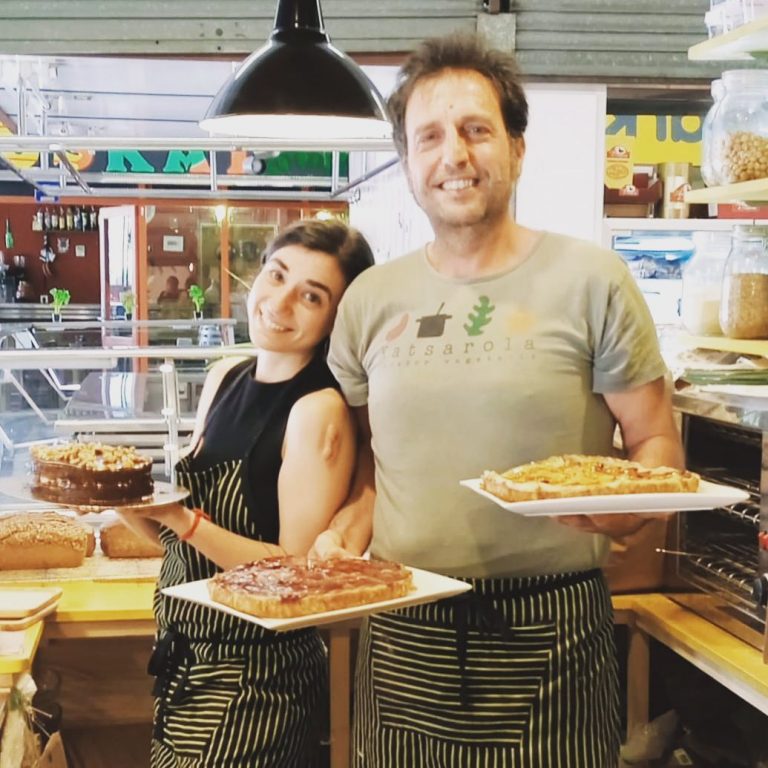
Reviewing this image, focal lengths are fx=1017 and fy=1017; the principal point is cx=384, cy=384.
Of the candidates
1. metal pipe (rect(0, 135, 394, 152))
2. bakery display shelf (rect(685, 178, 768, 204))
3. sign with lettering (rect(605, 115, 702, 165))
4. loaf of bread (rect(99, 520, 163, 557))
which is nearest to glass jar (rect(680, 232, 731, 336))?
bakery display shelf (rect(685, 178, 768, 204))

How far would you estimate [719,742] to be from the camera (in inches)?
87.9

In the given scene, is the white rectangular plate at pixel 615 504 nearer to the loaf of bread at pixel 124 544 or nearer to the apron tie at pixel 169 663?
the apron tie at pixel 169 663

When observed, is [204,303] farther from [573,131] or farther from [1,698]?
[1,698]

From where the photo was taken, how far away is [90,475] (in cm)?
211

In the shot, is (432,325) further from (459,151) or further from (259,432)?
(259,432)

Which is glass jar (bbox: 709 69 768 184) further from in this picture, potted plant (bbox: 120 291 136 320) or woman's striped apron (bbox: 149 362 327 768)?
potted plant (bbox: 120 291 136 320)

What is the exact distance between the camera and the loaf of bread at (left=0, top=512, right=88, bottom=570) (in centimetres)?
256

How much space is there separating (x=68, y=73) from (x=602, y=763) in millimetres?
5699

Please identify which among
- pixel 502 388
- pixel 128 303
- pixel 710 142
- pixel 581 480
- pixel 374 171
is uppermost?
pixel 374 171

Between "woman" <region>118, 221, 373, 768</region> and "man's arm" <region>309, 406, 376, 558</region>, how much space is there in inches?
1.2

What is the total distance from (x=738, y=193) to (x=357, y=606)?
47.3 inches

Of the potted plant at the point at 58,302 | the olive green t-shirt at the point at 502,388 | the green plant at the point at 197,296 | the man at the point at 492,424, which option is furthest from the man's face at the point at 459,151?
the potted plant at the point at 58,302

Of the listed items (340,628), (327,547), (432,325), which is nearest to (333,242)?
(432,325)

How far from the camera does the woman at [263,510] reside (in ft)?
6.04
